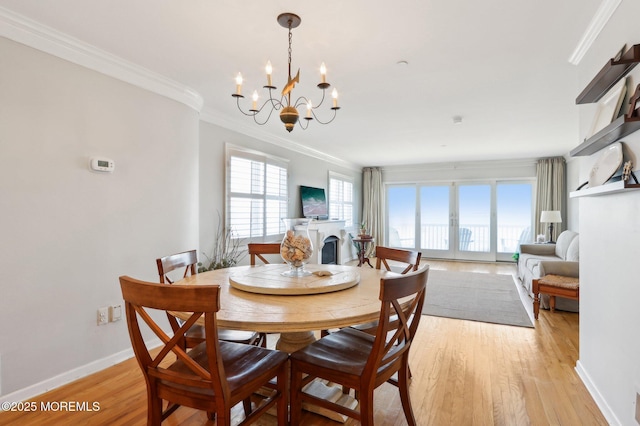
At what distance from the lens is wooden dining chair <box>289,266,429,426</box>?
1.36 metres

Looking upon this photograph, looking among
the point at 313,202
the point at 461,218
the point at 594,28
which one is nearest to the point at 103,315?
the point at 594,28

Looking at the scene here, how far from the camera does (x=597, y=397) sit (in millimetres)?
2018

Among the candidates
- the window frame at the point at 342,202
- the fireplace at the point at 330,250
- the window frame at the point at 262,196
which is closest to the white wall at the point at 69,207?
the window frame at the point at 262,196

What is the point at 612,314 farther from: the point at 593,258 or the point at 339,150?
the point at 339,150

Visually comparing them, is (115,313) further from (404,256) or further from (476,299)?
(476,299)

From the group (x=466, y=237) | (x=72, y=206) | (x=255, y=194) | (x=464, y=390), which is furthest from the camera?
(x=466, y=237)

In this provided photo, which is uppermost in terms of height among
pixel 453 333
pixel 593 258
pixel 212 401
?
pixel 593 258

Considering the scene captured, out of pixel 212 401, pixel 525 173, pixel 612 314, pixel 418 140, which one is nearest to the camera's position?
pixel 212 401

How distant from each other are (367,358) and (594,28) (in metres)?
2.35

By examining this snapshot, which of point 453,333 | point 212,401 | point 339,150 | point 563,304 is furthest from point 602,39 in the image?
point 339,150

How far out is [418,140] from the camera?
528 centimetres

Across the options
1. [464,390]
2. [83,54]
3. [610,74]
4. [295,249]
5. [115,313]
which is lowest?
[464,390]

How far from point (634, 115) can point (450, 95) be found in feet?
6.23

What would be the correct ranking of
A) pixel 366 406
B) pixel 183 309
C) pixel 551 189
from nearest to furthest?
pixel 183 309 < pixel 366 406 < pixel 551 189
